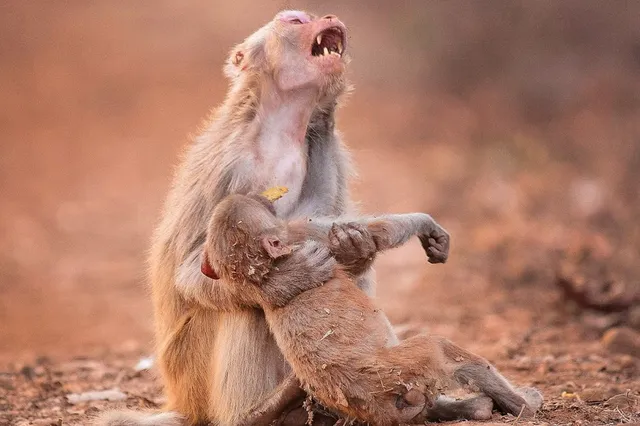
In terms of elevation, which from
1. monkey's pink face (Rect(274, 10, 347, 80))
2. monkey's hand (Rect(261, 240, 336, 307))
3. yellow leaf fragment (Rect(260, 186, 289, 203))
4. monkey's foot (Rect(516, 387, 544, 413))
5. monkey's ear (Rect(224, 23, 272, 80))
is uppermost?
monkey's ear (Rect(224, 23, 272, 80))

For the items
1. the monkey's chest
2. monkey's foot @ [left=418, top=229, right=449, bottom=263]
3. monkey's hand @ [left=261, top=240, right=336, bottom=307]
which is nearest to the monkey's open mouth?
the monkey's chest

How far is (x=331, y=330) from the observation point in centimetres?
497

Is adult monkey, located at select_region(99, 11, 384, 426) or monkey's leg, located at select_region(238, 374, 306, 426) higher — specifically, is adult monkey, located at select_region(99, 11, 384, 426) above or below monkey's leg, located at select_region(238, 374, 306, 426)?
above

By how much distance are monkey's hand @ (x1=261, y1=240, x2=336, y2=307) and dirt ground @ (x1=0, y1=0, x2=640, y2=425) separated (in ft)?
4.24

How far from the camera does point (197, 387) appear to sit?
586 centimetres

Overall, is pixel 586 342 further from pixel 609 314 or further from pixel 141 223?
pixel 141 223

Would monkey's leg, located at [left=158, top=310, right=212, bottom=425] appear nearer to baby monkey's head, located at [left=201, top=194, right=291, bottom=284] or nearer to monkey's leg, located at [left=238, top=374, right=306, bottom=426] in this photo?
monkey's leg, located at [left=238, top=374, right=306, bottom=426]

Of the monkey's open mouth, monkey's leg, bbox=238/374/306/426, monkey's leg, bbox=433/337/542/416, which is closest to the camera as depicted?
monkey's leg, bbox=238/374/306/426

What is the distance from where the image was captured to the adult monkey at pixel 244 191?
216 inches

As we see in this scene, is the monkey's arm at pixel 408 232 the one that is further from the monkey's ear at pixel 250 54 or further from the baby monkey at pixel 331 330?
the monkey's ear at pixel 250 54

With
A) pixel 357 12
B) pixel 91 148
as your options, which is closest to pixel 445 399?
pixel 91 148

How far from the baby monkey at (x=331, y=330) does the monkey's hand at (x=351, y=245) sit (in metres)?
0.01

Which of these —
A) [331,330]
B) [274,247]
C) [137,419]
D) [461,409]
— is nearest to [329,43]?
[274,247]

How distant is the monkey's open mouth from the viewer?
6199 millimetres
